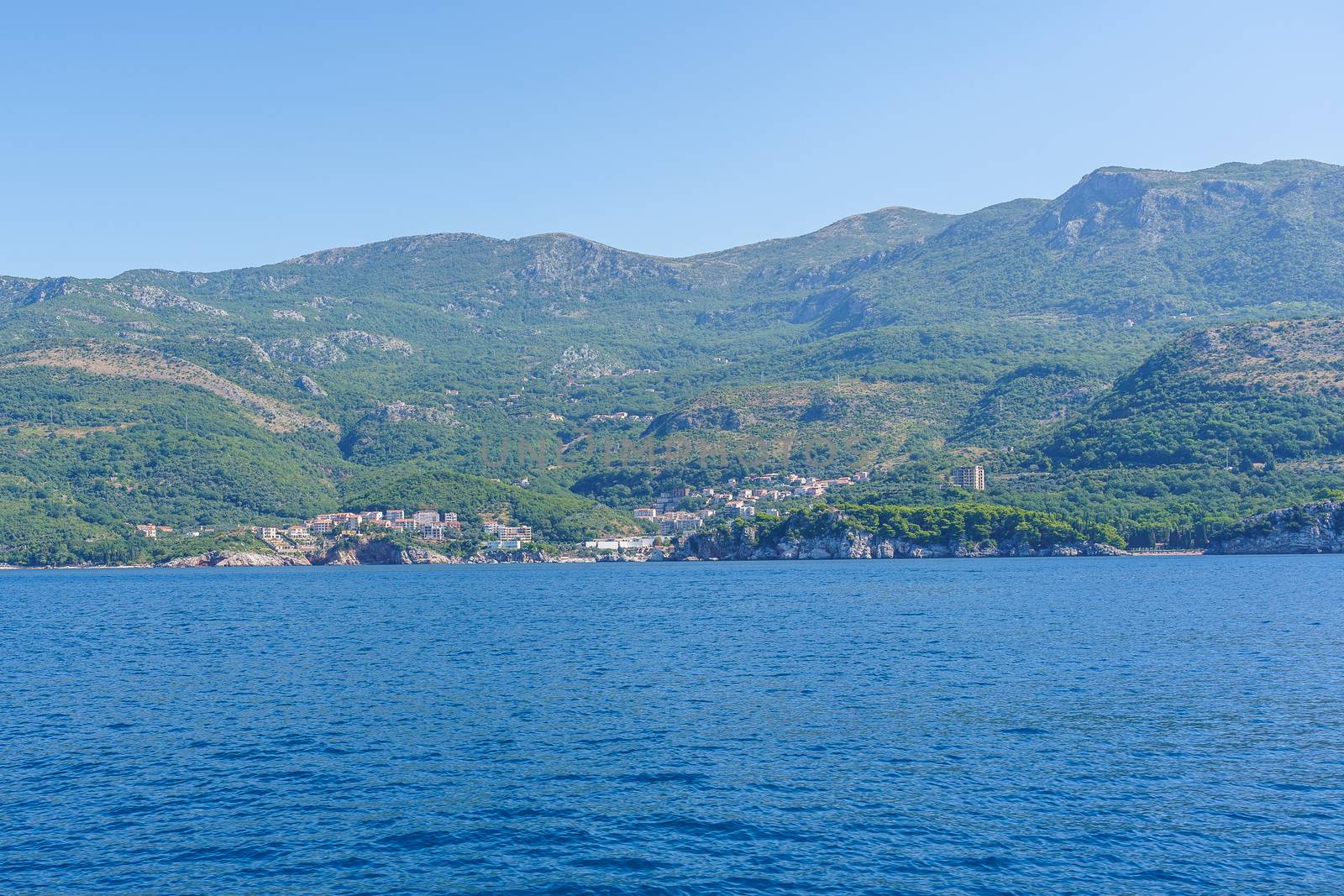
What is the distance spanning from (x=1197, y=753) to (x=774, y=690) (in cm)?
1718

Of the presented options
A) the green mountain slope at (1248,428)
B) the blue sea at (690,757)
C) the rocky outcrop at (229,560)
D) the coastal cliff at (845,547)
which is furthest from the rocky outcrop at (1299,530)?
the rocky outcrop at (229,560)

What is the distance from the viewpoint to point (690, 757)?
35188 mm

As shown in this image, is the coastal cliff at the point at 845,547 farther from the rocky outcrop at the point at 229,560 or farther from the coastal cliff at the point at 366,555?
the rocky outcrop at the point at 229,560

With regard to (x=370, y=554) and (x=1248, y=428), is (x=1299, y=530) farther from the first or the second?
(x=370, y=554)

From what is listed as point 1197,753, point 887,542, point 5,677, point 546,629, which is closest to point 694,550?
point 887,542

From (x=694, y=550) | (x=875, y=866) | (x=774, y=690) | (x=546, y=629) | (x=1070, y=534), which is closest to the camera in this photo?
(x=875, y=866)

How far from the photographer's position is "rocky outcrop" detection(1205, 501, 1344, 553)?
146250 mm

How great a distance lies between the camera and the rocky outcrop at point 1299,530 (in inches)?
5758

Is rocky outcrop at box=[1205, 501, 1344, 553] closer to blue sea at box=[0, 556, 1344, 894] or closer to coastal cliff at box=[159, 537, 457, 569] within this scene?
blue sea at box=[0, 556, 1344, 894]

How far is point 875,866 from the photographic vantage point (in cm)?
2531

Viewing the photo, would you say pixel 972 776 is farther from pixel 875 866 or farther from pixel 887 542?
pixel 887 542

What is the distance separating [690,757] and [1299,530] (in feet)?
456

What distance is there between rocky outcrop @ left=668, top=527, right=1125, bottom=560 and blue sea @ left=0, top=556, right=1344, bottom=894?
93373 mm

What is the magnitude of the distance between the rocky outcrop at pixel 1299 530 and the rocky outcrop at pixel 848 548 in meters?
18.0
